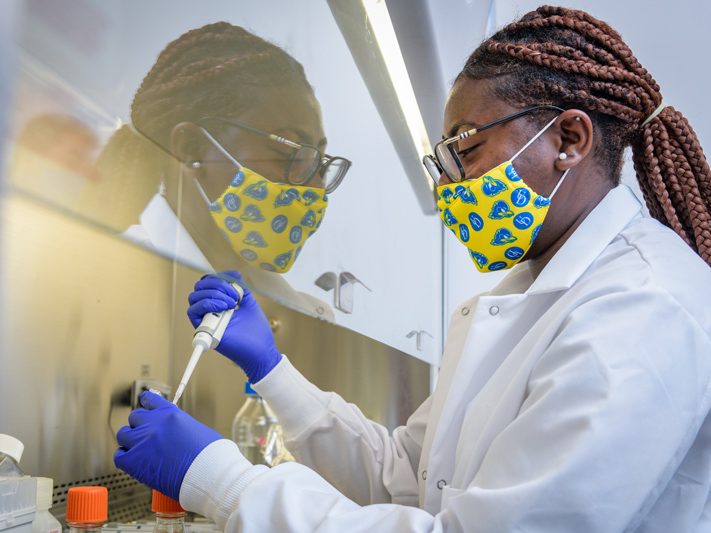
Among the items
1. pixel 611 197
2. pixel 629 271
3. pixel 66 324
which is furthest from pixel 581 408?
pixel 66 324

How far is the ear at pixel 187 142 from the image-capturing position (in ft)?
2.98

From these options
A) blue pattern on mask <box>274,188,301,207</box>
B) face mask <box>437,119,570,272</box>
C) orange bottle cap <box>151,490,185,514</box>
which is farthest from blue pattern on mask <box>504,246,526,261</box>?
orange bottle cap <box>151,490,185,514</box>

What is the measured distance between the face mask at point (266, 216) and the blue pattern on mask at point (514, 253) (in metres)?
0.34

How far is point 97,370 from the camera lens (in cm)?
134

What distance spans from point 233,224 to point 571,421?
20.1 inches

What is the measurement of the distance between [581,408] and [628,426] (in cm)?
6

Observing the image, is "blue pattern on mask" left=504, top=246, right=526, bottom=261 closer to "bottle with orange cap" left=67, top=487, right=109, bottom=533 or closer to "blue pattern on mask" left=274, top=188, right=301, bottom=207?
"blue pattern on mask" left=274, top=188, right=301, bottom=207

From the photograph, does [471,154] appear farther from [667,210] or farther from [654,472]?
[654,472]

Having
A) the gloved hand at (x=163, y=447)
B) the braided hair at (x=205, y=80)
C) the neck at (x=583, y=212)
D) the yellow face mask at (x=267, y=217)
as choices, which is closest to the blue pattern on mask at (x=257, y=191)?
the yellow face mask at (x=267, y=217)

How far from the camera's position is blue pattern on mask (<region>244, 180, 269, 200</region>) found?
0.95 m

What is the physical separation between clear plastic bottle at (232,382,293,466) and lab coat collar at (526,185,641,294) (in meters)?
0.89

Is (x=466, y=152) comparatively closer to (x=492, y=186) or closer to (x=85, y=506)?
(x=492, y=186)

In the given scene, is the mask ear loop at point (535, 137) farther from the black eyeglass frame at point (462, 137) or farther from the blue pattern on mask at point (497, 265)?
the blue pattern on mask at point (497, 265)

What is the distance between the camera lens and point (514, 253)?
4.12ft
